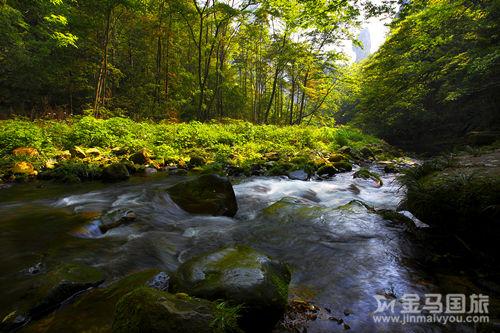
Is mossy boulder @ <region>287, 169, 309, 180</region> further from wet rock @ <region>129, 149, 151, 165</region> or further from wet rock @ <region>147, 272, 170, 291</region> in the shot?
wet rock @ <region>147, 272, 170, 291</region>

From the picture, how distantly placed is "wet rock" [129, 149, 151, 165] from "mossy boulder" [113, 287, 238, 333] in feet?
27.5

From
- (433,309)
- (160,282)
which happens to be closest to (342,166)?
(433,309)

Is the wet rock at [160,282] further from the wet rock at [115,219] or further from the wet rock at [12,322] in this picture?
the wet rock at [115,219]

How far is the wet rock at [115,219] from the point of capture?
4944mm

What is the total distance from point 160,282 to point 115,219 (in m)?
2.32

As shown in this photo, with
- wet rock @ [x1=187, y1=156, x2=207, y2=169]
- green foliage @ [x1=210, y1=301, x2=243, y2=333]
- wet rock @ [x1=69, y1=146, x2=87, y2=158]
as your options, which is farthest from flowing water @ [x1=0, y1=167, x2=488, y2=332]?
wet rock @ [x1=187, y1=156, x2=207, y2=169]

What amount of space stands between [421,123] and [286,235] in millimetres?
22296

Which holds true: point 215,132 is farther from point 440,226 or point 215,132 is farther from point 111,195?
point 440,226

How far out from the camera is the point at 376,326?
2.93 m

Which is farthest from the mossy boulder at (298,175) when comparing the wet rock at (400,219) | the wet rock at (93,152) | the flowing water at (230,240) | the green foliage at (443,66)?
the wet rock at (93,152)

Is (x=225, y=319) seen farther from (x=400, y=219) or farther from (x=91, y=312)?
(x=400, y=219)

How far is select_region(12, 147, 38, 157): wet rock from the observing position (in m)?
8.72

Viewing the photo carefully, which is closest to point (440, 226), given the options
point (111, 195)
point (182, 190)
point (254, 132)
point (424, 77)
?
point (182, 190)

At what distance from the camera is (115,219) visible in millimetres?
5180
